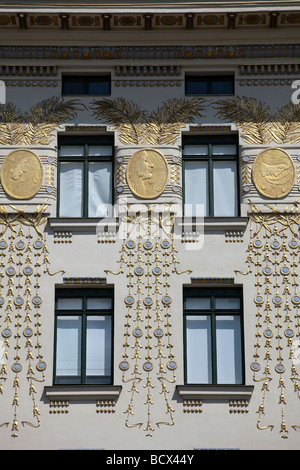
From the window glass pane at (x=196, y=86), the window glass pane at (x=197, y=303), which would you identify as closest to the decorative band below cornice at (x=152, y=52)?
the window glass pane at (x=196, y=86)

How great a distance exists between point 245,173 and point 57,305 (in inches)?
210

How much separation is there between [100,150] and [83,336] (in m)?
4.61

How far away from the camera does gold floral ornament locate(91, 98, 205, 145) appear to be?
2836 cm

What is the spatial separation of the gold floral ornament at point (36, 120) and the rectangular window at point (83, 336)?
3780 mm

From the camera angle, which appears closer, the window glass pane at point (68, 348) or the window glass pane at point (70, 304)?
the window glass pane at point (68, 348)

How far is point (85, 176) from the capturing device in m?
28.5

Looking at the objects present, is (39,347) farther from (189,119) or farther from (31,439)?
(189,119)

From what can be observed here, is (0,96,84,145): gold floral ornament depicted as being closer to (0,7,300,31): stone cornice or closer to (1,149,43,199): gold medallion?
(1,149,43,199): gold medallion

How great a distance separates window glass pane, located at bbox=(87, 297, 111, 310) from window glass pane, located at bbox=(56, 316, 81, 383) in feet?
1.33

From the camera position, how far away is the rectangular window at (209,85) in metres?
29.0

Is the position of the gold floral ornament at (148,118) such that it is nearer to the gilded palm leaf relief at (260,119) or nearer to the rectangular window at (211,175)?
the rectangular window at (211,175)

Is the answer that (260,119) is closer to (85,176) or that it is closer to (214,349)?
(85,176)

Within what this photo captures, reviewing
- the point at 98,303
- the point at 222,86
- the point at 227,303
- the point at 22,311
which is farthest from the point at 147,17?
the point at 22,311

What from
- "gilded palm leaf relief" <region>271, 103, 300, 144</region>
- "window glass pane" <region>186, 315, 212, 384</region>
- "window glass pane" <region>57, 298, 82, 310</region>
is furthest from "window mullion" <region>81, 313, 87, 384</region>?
"gilded palm leaf relief" <region>271, 103, 300, 144</region>
